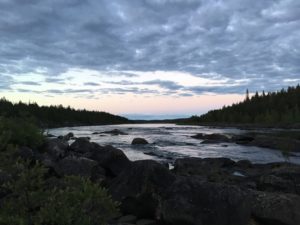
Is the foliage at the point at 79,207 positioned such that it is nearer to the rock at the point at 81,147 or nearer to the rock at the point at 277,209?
the rock at the point at 277,209

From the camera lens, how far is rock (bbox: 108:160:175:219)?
10438 mm

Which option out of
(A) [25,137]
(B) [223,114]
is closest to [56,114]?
(B) [223,114]

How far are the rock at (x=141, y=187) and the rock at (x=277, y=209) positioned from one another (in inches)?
102

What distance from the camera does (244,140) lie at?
49.3m

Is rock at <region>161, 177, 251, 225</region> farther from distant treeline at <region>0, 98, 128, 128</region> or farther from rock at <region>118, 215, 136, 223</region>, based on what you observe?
distant treeline at <region>0, 98, 128, 128</region>

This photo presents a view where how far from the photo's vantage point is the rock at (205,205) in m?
9.02

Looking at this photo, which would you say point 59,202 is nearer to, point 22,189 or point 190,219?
point 22,189

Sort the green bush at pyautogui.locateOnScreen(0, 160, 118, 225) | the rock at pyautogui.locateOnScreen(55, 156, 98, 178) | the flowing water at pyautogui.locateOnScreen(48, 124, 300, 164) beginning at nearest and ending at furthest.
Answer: the green bush at pyautogui.locateOnScreen(0, 160, 118, 225) → the rock at pyautogui.locateOnScreen(55, 156, 98, 178) → the flowing water at pyautogui.locateOnScreen(48, 124, 300, 164)

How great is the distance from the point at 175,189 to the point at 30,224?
5416mm

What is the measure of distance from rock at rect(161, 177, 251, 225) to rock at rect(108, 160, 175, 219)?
868 millimetres

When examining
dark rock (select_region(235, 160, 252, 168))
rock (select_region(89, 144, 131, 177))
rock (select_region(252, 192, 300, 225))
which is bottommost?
dark rock (select_region(235, 160, 252, 168))

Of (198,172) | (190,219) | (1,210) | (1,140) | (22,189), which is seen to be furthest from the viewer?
(198,172)

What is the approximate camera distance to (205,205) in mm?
9141

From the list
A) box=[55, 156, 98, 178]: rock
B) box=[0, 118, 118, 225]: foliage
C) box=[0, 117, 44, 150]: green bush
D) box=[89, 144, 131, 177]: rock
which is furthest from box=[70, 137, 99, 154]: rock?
box=[0, 118, 118, 225]: foliage
